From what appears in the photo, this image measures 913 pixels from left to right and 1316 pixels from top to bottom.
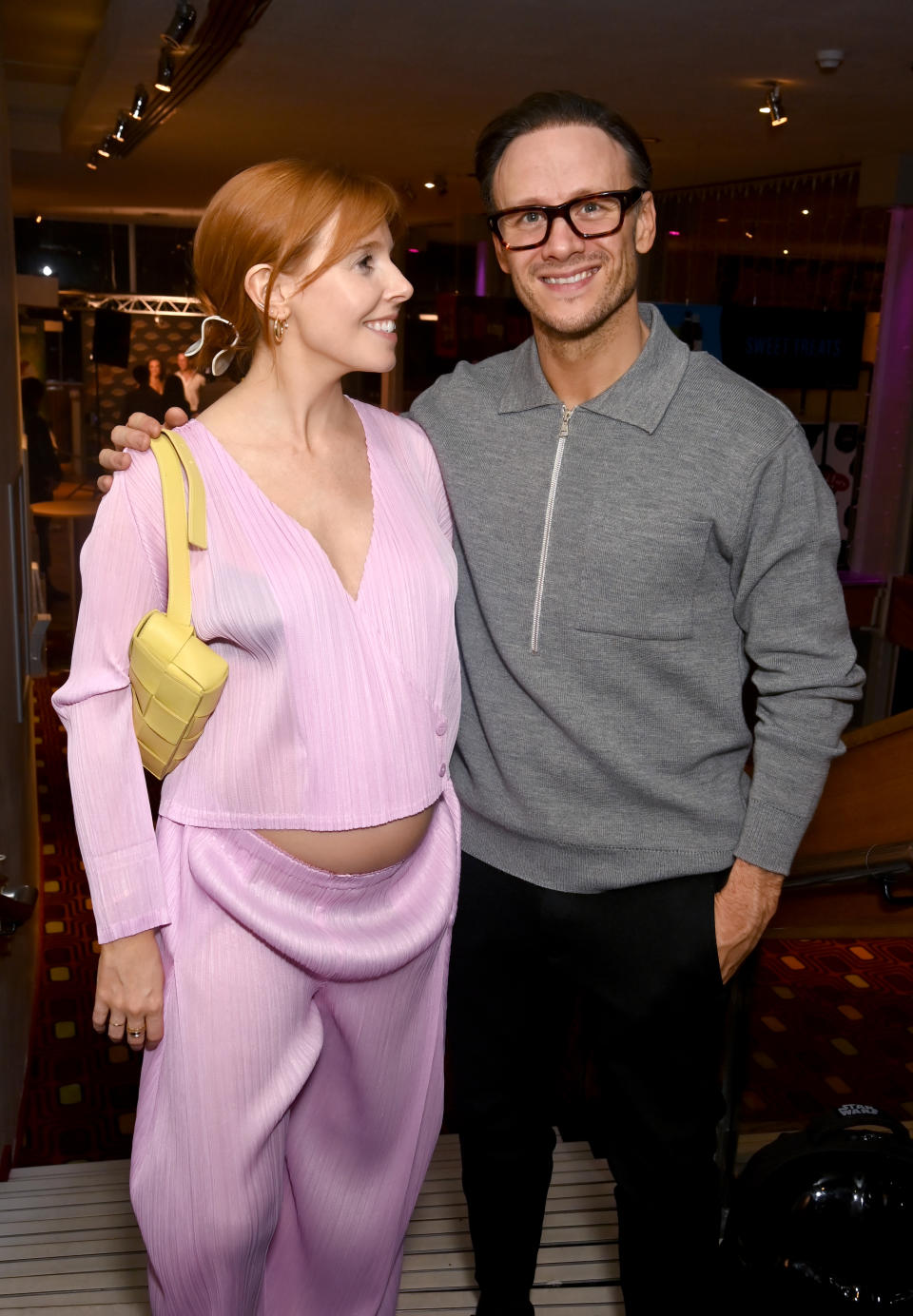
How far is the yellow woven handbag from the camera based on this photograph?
163cm

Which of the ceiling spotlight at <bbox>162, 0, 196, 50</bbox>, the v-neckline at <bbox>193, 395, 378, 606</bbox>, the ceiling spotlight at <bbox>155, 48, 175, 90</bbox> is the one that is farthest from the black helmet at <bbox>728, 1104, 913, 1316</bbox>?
the ceiling spotlight at <bbox>155, 48, 175, 90</bbox>

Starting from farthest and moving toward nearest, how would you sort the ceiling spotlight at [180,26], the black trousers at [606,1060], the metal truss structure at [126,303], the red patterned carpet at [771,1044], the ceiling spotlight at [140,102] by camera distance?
the metal truss structure at [126,303] < the ceiling spotlight at [140,102] < the ceiling spotlight at [180,26] < the red patterned carpet at [771,1044] < the black trousers at [606,1060]

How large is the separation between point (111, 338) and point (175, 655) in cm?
1620

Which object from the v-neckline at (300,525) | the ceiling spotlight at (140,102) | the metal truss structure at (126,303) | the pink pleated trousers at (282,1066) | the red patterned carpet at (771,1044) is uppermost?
the ceiling spotlight at (140,102)

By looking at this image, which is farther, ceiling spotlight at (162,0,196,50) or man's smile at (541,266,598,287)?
ceiling spotlight at (162,0,196,50)

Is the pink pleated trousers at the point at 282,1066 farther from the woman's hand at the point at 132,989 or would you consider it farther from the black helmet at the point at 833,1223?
the black helmet at the point at 833,1223

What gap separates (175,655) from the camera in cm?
162

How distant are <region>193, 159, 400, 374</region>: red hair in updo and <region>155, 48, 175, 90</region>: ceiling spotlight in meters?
4.31

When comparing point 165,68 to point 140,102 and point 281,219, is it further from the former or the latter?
point 281,219

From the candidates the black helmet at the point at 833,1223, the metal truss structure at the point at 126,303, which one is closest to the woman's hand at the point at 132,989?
the black helmet at the point at 833,1223

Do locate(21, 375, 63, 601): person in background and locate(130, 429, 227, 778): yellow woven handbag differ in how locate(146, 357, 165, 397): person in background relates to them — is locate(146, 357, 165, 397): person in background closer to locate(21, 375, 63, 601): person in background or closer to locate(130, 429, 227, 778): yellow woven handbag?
locate(21, 375, 63, 601): person in background

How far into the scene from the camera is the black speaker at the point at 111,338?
16.6 metres

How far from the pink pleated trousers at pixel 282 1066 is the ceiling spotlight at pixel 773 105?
5.43 meters

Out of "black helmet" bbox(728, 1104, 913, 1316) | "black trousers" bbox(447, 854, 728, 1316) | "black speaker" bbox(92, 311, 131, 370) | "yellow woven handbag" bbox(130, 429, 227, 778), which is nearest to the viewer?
"yellow woven handbag" bbox(130, 429, 227, 778)
